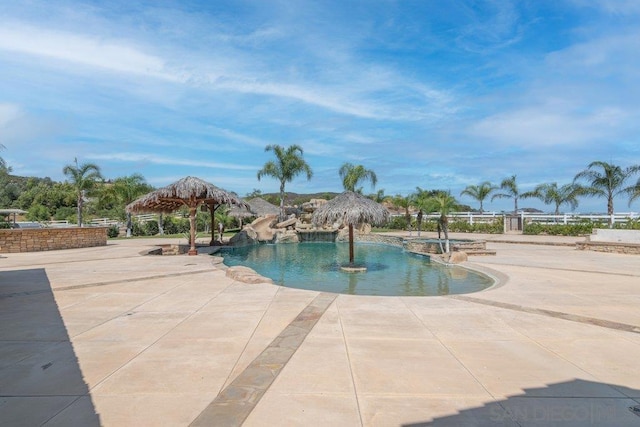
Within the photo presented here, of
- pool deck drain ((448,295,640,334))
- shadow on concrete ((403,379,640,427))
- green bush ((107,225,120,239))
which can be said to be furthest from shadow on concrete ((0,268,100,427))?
green bush ((107,225,120,239))

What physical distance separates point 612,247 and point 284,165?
76.9 ft

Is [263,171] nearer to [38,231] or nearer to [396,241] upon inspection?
[396,241]

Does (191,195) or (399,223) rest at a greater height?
(191,195)

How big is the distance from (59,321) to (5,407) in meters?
2.83

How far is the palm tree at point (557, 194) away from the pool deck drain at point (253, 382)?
29879 mm

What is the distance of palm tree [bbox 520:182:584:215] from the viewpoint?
93.7 feet

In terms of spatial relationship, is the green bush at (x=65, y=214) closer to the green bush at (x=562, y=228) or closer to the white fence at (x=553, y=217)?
the white fence at (x=553, y=217)

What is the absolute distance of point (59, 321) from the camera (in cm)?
561

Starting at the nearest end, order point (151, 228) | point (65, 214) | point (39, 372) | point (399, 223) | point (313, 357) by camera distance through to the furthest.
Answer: point (39, 372) < point (313, 357) < point (151, 228) < point (399, 223) < point (65, 214)

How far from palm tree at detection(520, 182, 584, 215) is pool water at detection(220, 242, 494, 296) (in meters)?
19.2

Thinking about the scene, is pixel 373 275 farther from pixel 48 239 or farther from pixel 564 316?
pixel 48 239

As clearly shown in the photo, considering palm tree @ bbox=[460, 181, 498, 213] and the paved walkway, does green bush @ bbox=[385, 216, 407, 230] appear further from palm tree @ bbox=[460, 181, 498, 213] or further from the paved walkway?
the paved walkway

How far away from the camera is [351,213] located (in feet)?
42.7

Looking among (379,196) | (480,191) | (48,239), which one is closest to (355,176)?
(379,196)
